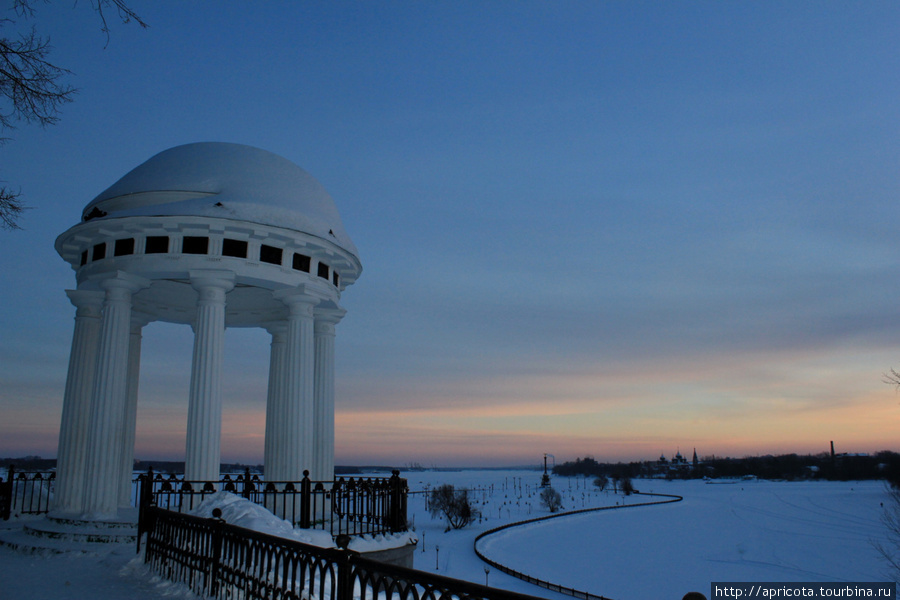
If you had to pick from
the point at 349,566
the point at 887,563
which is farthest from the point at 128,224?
the point at 887,563

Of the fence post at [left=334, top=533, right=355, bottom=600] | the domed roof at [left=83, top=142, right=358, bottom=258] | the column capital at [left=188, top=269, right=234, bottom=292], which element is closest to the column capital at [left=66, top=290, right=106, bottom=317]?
the domed roof at [left=83, top=142, right=358, bottom=258]

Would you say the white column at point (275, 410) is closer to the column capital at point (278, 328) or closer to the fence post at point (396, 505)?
the column capital at point (278, 328)

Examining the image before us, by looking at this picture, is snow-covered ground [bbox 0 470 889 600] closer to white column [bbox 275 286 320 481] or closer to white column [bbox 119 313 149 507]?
white column [bbox 275 286 320 481]

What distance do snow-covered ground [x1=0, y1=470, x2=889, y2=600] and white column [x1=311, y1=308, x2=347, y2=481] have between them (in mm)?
8102

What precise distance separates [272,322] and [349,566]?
66.4 ft

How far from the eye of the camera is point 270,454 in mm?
19672

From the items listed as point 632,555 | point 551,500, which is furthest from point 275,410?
point 551,500

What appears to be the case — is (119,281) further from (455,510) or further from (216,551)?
(455,510)

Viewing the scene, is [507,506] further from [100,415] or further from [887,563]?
[100,415]

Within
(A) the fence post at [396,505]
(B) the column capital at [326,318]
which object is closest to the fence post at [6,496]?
(B) the column capital at [326,318]

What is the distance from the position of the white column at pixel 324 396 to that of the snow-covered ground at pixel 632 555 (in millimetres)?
8102

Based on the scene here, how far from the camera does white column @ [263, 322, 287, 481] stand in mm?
19344

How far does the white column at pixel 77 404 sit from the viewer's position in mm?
18484

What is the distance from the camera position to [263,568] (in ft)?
25.3
